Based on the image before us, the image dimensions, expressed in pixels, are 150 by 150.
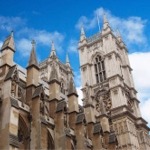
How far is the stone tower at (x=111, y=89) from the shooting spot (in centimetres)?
3525

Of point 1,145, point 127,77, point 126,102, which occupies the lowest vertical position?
point 1,145

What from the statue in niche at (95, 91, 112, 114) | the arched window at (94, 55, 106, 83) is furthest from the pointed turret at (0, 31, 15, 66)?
the arched window at (94, 55, 106, 83)

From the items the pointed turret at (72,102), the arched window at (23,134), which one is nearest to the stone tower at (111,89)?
the pointed turret at (72,102)

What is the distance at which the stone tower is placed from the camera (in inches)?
1388

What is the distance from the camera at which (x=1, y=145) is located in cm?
1800

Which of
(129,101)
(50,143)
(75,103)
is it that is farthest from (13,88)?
(129,101)

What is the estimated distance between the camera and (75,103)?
29078mm

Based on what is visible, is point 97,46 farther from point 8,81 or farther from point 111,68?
point 8,81

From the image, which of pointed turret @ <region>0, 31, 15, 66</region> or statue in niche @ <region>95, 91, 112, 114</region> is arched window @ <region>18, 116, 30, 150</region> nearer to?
pointed turret @ <region>0, 31, 15, 66</region>

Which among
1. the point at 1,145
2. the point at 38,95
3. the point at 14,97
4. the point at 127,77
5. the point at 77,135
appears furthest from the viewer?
the point at 127,77

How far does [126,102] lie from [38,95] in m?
18.9

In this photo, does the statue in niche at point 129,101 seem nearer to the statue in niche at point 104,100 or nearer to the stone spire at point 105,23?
the statue in niche at point 104,100

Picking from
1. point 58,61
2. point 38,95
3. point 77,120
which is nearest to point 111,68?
point 58,61

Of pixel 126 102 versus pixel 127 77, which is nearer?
pixel 126 102
